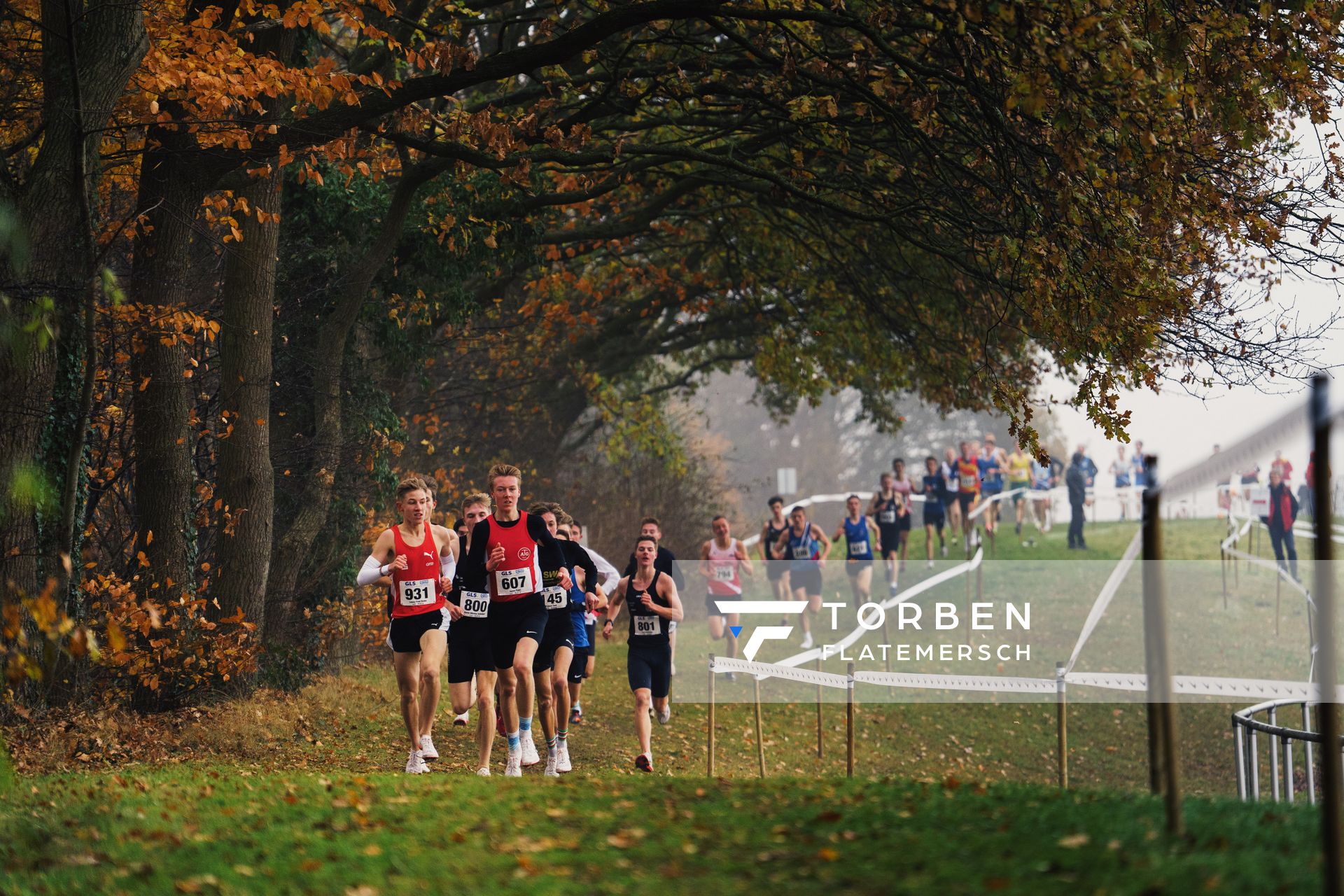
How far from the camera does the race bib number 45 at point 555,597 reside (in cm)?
1140

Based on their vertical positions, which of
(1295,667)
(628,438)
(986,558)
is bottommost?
(1295,667)

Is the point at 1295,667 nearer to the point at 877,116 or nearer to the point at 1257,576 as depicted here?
the point at 1257,576

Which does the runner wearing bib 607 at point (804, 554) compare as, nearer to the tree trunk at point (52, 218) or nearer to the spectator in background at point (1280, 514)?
the spectator in background at point (1280, 514)

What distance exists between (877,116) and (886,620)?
12.1 m

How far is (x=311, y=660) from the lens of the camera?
17172 millimetres

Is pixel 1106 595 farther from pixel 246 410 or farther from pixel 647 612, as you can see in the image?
pixel 246 410

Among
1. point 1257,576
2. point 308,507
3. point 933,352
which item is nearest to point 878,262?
point 933,352

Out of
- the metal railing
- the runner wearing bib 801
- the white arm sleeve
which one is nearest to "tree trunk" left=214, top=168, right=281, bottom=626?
the white arm sleeve

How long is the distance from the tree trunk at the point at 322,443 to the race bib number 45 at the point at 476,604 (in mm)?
6288

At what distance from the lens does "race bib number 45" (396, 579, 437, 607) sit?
1095 cm

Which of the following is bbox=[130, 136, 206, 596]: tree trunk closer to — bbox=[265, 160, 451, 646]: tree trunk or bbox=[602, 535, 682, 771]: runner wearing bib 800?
bbox=[265, 160, 451, 646]: tree trunk

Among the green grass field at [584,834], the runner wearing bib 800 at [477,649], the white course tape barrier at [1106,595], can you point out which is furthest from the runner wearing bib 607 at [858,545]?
the runner wearing bib 800 at [477,649]

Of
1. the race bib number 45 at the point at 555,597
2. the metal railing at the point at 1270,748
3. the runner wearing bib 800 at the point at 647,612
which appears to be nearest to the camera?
the metal railing at the point at 1270,748

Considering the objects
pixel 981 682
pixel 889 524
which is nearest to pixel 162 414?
pixel 981 682
